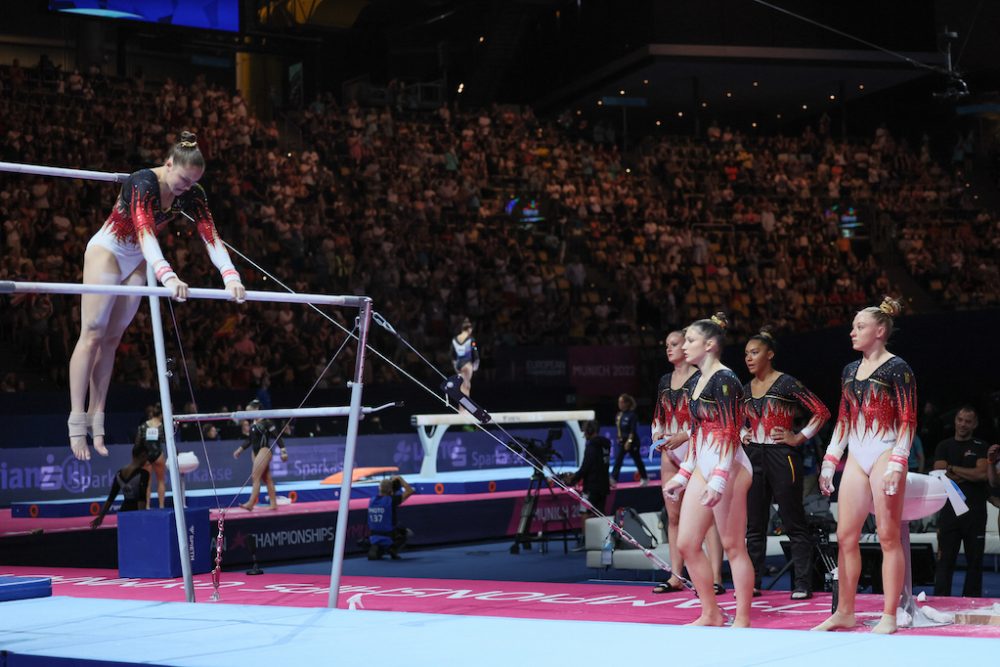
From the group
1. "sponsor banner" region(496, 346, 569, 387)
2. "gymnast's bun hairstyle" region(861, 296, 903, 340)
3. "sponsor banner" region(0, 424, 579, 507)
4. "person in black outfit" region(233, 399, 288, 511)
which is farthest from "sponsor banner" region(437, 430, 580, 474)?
"gymnast's bun hairstyle" region(861, 296, 903, 340)

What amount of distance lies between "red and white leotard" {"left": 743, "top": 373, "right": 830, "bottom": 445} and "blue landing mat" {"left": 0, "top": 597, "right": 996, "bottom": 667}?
330cm

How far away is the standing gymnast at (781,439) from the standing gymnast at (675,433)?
0.43 meters

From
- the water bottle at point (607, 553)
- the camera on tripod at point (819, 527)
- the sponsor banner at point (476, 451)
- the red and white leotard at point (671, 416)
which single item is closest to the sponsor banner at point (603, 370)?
the sponsor banner at point (476, 451)

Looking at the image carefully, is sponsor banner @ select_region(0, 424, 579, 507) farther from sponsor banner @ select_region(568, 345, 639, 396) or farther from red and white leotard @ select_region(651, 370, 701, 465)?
red and white leotard @ select_region(651, 370, 701, 465)

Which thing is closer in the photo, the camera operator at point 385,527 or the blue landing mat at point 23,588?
the blue landing mat at point 23,588

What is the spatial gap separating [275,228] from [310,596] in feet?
38.8

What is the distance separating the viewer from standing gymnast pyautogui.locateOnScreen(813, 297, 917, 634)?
6305mm

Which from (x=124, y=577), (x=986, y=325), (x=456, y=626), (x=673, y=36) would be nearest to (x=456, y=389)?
(x=456, y=626)

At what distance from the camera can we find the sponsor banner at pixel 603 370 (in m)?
21.0

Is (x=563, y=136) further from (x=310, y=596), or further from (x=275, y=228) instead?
(x=310, y=596)

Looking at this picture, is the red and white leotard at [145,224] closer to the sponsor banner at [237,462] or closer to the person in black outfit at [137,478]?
the person in black outfit at [137,478]

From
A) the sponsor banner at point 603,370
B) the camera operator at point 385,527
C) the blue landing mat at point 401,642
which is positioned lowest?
the camera operator at point 385,527

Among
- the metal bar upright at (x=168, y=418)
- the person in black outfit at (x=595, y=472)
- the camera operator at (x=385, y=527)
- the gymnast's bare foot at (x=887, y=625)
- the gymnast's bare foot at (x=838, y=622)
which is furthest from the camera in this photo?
the person in black outfit at (x=595, y=472)

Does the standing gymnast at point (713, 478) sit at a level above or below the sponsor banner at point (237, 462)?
above
